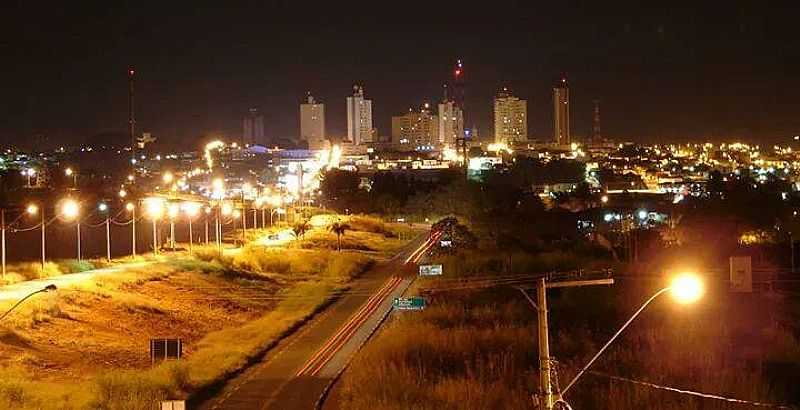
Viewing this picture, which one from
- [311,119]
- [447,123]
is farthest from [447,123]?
[311,119]

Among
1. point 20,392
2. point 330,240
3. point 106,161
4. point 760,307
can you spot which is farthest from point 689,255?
point 106,161

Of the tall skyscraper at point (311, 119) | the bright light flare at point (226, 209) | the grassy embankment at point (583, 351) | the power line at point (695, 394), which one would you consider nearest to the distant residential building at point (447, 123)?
the tall skyscraper at point (311, 119)

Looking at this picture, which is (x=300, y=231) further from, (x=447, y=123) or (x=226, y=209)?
(x=447, y=123)

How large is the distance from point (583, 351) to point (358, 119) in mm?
167746

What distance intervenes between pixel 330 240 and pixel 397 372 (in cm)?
3058

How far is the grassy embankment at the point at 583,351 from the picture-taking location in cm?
1655

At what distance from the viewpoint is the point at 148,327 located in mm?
23969

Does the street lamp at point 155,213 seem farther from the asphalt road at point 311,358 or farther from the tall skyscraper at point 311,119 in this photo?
the tall skyscraper at point 311,119

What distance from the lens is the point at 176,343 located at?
18.4 m

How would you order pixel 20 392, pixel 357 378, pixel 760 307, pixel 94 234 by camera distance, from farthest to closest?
1. pixel 94 234
2. pixel 760 307
3. pixel 357 378
4. pixel 20 392

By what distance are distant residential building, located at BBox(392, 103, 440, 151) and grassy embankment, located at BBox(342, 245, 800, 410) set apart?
524ft

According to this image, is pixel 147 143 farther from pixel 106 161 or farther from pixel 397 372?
pixel 397 372

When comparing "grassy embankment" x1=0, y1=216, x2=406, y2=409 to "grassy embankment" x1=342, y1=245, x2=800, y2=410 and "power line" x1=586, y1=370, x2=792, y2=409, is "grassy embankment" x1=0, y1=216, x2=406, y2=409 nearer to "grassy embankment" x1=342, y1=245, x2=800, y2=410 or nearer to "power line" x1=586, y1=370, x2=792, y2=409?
"grassy embankment" x1=342, y1=245, x2=800, y2=410

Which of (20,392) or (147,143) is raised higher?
(147,143)
